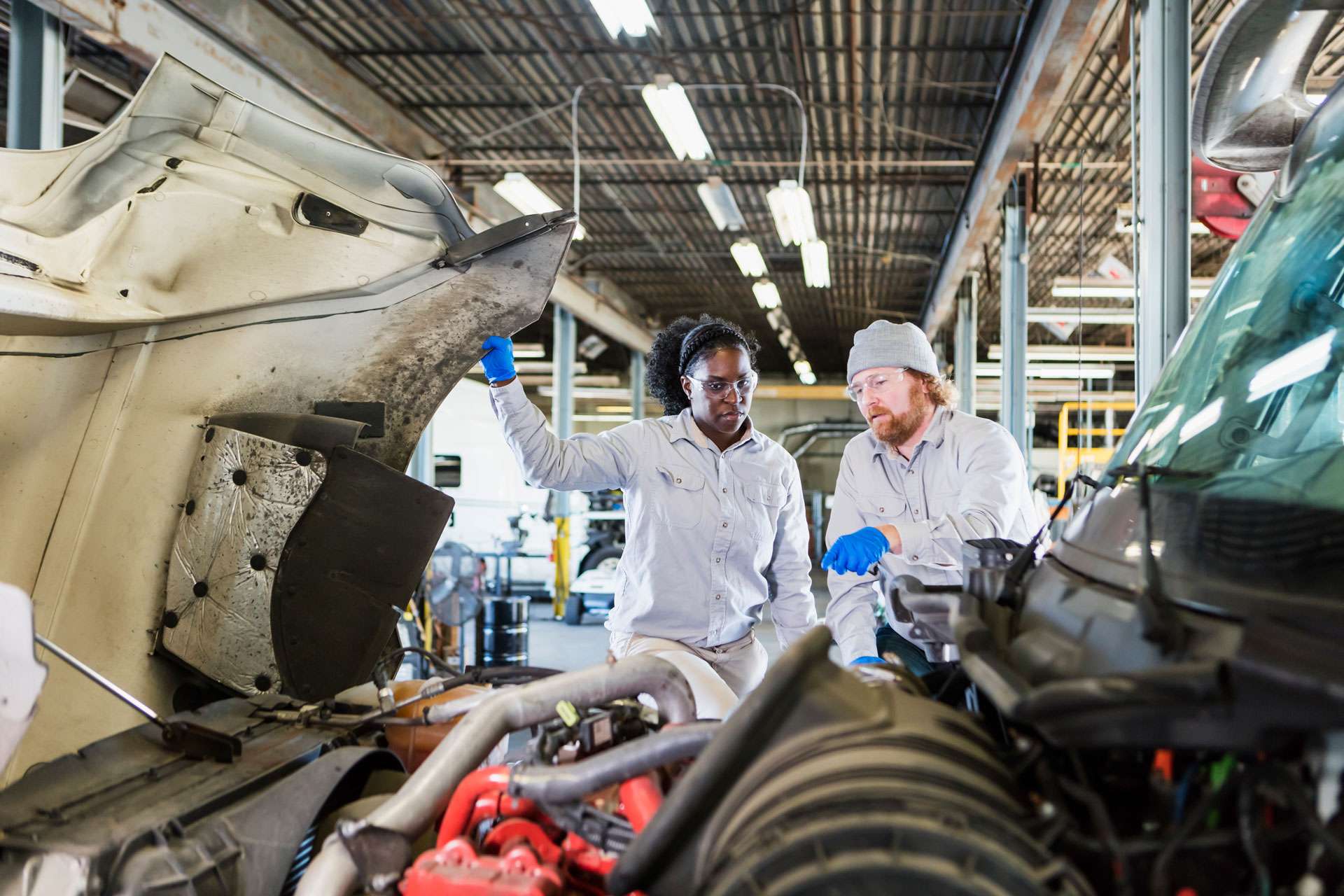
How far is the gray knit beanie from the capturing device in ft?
9.50

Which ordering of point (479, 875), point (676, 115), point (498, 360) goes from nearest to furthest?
point (479, 875), point (498, 360), point (676, 115)

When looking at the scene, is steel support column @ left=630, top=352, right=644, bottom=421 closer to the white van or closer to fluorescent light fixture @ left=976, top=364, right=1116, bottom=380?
the white van

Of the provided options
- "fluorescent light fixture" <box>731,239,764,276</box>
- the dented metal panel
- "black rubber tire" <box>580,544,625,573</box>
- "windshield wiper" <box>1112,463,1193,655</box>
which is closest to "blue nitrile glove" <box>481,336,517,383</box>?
the dented metal panel

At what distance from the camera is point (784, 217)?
8.02 metres

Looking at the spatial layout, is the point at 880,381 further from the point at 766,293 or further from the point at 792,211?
the point at 766,293

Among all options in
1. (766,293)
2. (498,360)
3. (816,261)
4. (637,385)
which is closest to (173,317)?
(498,360)

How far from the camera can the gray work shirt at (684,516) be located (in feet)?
9.33

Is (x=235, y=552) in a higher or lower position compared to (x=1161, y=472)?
lower

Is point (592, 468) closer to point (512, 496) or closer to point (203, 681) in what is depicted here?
point (203, 681)

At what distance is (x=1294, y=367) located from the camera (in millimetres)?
1214

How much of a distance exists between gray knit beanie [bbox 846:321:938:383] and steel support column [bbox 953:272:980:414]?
758cm

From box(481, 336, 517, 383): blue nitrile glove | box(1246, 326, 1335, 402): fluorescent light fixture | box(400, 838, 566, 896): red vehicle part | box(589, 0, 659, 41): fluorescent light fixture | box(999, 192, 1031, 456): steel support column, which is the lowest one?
box(400, 838, 566, 896): red vehicle part

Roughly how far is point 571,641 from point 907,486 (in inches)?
273

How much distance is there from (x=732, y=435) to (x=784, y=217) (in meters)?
5.35
